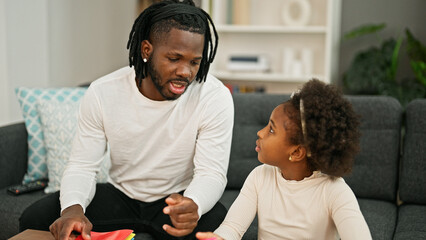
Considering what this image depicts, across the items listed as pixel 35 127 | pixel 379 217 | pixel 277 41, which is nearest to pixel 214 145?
pixel 379 217

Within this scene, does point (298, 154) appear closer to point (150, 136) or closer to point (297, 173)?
point (297, 173)

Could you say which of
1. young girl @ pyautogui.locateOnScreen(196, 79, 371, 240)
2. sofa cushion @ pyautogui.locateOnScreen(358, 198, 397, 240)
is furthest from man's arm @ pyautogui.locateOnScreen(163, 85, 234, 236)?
sofa cushion @ pyautogui.locateOnScreen(358, 198, 397, 240)

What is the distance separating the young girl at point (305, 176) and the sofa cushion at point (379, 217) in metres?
0.40

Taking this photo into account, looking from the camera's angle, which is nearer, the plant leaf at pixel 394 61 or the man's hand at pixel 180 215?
the man's hand at pixel 180 215

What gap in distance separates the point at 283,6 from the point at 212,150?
7.93 feet

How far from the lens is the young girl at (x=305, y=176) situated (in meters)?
1.27

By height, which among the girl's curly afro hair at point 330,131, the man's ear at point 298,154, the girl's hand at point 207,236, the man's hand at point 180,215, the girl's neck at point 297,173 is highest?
the girl's curly afro hair at point 330,131

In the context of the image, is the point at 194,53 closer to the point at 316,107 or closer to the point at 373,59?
the point at 316,107

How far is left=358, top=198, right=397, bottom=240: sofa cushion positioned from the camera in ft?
5.60

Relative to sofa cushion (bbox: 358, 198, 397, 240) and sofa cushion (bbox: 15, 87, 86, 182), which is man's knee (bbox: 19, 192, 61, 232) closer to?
sofa cushion (bbox: 15, 87, 86, 182)

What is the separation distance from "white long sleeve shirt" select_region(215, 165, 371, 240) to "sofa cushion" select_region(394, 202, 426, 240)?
421mm

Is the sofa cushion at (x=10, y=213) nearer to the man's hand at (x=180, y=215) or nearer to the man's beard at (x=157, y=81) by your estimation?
the man's beard at (x=157, y=81)

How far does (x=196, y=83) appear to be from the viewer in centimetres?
171

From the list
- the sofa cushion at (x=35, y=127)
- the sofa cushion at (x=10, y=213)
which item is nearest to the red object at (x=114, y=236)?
the sofa cushion at (x=10, y=213)
